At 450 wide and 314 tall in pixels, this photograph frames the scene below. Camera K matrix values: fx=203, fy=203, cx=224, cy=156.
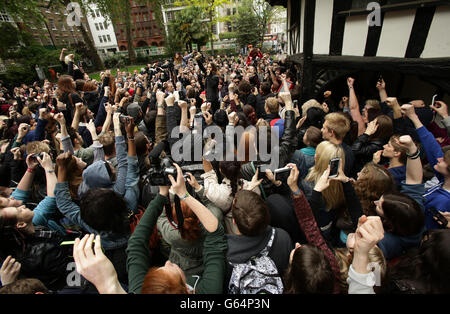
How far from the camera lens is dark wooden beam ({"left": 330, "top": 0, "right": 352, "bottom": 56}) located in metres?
4.53

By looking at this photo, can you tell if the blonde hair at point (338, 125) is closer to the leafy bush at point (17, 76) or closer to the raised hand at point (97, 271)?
the raised hand at point (97, 271)

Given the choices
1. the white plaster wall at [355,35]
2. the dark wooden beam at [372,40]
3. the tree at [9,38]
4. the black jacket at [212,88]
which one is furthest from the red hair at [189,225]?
Answer: the tree at [9,38]

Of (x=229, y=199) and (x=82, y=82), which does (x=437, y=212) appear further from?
(x=82, y=82)

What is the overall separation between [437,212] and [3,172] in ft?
18.4

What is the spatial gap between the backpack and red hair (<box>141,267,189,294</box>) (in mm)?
384

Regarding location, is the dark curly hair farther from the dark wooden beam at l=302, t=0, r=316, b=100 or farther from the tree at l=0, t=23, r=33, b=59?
the tree at l=0, t=23, r=33, b=59

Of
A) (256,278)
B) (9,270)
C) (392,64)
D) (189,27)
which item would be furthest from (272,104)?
(189,27)

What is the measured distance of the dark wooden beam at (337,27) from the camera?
4531 millimetres

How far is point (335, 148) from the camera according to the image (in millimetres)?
2234

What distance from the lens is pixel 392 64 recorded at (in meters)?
3.93

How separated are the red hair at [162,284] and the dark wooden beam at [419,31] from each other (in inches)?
202

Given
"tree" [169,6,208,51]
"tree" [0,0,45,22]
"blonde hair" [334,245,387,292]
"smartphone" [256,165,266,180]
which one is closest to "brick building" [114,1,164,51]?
"tree" [169,6,208,51]

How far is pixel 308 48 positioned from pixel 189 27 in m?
31.6

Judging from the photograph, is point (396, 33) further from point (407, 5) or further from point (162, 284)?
point (162, 284)
